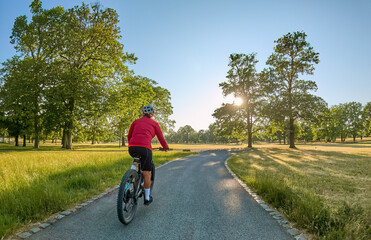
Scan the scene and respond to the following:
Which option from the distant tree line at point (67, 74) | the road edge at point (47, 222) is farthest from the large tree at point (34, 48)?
the road edge at point (47, 222)

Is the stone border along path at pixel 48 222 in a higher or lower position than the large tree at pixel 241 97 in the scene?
lower

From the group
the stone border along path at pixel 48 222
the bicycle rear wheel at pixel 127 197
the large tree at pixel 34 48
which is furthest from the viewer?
the large tree at pixel 34 48

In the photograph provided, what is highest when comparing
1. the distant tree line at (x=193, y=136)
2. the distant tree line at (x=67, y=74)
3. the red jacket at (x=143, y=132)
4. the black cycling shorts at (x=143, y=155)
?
the distant tree line at (x=67, y=74)

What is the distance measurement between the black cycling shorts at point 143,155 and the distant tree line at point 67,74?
72.7ft

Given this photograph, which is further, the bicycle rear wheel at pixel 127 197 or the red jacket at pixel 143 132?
the red jacket at pixel 143 132

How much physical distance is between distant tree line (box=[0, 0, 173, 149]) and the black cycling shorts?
22172 millimetres

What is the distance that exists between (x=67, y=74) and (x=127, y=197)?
24.7 metres

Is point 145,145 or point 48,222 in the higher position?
point 145,145

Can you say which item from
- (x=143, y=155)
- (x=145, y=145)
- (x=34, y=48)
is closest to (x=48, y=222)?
(x=143, y=155)

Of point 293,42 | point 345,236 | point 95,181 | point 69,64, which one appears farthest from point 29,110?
point 293,42

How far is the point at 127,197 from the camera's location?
382cm

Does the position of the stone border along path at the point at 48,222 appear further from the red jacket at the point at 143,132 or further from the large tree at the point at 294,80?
the large tree at the point at 294,80

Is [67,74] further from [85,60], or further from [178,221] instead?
[178,221]

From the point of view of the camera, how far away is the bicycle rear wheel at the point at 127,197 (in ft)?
11.5
